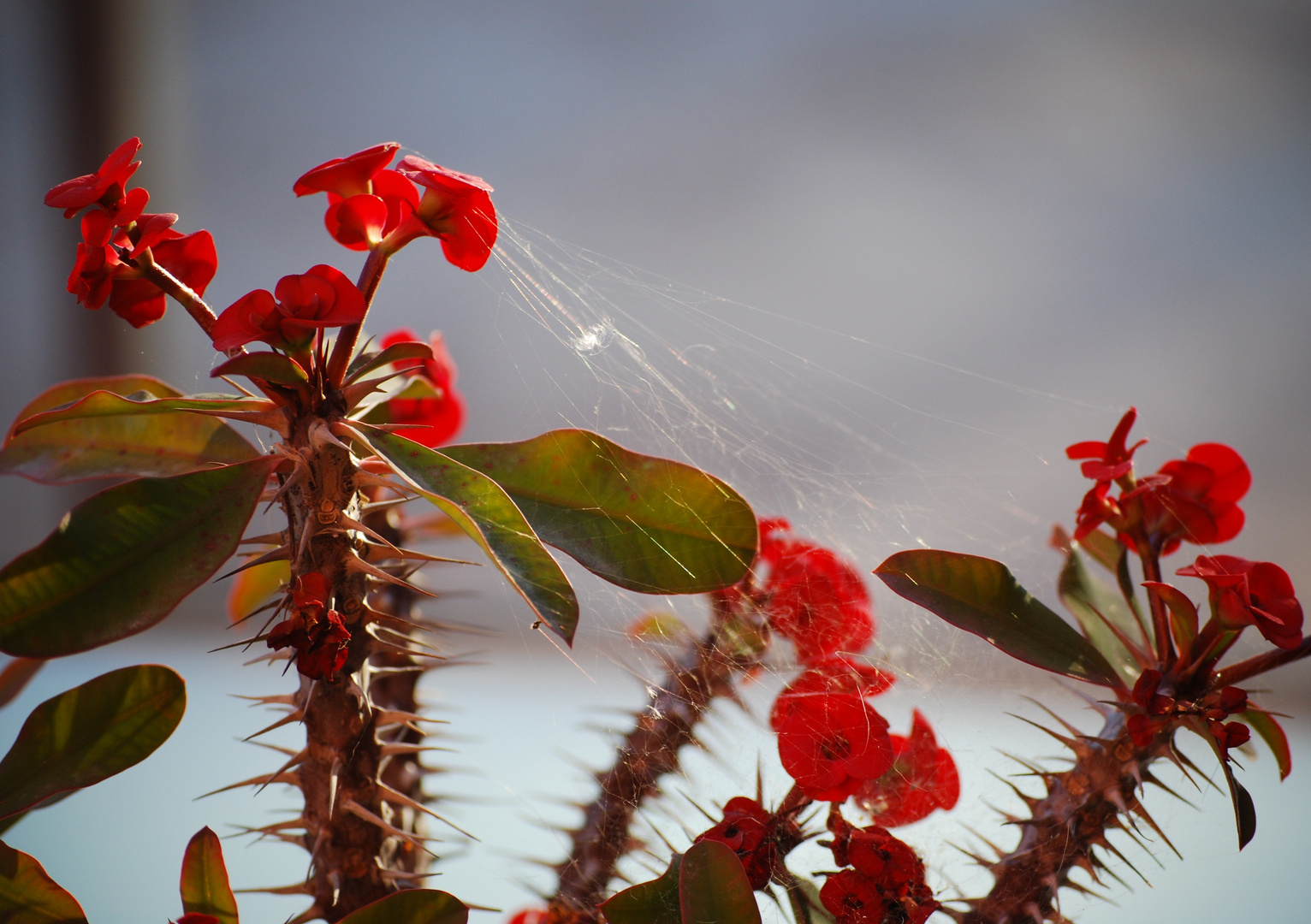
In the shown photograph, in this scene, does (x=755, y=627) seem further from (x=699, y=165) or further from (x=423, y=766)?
(x=699, y=165)

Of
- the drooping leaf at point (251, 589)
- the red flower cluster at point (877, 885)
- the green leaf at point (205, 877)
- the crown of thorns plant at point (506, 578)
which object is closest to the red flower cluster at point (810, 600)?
the crown of thorns plant at point (506, 578)

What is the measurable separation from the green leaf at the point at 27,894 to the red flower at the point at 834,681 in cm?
40

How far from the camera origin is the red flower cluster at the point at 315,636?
0.38m

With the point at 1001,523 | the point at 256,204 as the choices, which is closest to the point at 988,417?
the point at 1001,523

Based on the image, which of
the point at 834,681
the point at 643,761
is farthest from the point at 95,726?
the point at 834,681

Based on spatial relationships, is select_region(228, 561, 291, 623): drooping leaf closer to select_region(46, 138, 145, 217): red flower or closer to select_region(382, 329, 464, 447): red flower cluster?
select_region(382, 329, 464, 447): red flower cluster

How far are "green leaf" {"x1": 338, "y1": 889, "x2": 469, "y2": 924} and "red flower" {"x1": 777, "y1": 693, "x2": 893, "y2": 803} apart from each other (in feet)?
0.61

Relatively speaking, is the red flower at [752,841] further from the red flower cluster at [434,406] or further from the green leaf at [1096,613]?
the red flower cluster at [434,406]

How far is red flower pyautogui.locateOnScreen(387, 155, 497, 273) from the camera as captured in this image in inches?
15.9

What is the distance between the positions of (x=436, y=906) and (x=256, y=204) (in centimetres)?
193

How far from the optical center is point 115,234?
1.44 feet

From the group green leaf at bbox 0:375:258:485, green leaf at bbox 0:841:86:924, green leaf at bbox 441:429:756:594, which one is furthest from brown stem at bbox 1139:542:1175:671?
green leaf at bbox 0:841:86:924

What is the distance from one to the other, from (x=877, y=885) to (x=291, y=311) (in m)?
0.40

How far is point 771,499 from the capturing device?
801 mm
